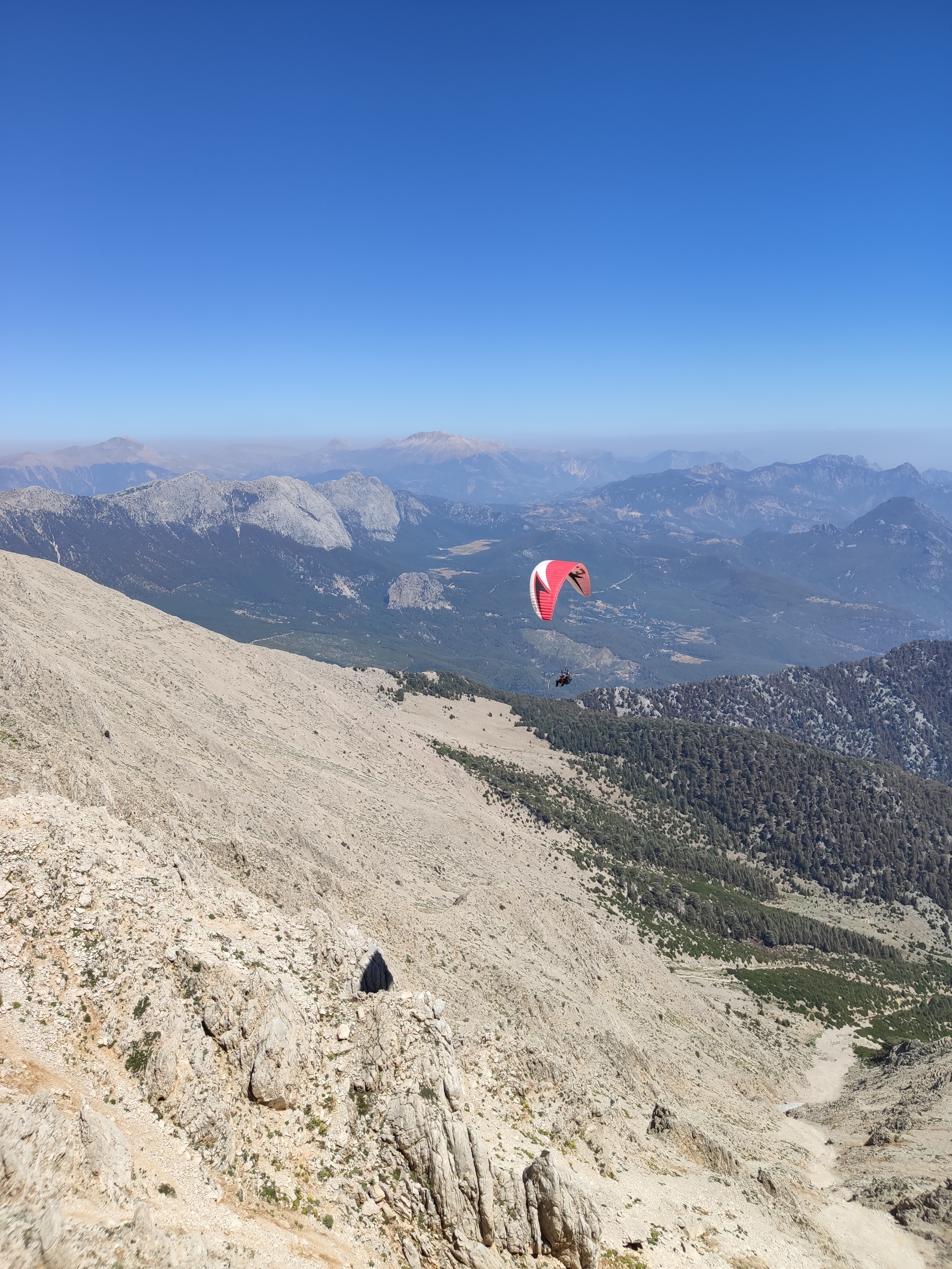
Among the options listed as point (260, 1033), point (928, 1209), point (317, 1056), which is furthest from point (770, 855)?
point (260, 1033)

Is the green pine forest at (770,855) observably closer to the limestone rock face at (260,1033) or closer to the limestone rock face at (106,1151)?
the limestone rock face at (260,1033)

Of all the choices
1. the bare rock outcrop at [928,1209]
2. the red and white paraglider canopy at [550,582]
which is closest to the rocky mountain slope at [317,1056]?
the bare rock outcrop at [928,1209]

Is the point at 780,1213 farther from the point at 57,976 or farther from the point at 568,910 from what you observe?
the point at 57,976

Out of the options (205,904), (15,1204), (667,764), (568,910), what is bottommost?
(667,764)

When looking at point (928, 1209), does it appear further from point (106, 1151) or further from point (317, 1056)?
A: point (106, 1151)

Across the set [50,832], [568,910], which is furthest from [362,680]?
[50,832]
